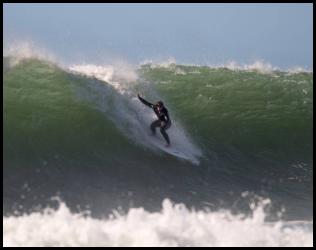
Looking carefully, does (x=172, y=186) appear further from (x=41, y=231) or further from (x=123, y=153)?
(x=41, y=231)

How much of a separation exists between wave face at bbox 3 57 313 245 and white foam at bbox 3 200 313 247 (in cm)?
69

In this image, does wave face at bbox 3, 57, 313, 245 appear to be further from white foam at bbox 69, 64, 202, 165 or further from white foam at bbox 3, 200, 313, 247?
white foam at bbox 3, 200, 313, 247

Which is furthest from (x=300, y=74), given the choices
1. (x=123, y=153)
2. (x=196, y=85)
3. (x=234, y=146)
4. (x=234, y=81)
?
(x=123, y=153)

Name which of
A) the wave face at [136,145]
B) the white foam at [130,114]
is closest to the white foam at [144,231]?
the wave face at [136,145]

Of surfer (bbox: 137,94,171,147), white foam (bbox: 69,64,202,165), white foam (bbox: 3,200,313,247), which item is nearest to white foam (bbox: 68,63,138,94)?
white foam (bbox: 69,64,202,165)

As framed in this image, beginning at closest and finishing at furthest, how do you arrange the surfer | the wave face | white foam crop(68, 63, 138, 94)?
the wave face < the surfer < white foam crop(68, 63, 138, 94)

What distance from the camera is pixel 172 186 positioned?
35.0 ft

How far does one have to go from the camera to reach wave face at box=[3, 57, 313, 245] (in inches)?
382

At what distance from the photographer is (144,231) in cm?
737

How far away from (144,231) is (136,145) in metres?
4.75

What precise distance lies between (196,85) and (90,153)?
7.69m

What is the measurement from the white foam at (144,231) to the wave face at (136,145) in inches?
27.4

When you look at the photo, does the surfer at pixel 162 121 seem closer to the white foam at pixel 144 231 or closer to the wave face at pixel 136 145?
the wave face at pixel 136 145

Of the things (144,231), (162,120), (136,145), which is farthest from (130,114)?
(144,231)
